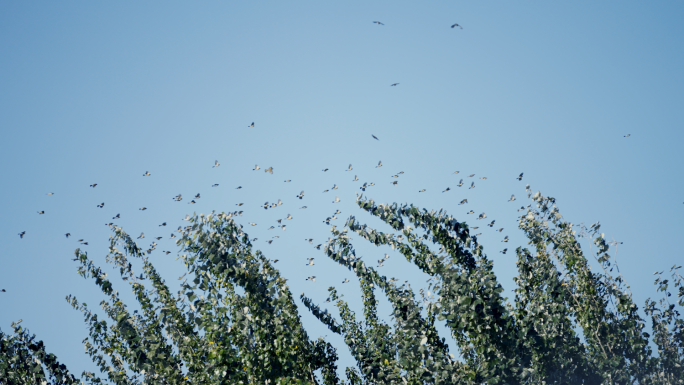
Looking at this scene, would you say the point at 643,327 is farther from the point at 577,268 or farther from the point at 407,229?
the point at 407,229

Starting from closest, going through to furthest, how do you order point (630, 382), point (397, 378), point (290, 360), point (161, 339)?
point (290, 360)
point (397, 378)
point (630, 382)
point (161, 339)

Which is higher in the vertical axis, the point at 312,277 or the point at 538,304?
the point at 312,277

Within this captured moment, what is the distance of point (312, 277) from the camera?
755 inches

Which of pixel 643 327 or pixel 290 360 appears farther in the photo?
pixel 643 327

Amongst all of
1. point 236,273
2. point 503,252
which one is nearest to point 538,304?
point 503,252

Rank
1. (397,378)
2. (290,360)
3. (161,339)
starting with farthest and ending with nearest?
1. (161,339)
2. (397,378)
3. (290,360)

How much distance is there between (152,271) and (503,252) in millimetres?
13864

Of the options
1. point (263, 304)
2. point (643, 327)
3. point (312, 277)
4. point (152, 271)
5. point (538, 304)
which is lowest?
point (643, 327)

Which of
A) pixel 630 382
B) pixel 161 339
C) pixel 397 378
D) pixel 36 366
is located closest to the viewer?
pixel 397 378

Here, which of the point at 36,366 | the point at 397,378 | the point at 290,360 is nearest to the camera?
the point at 290,360

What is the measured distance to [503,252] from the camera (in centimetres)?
1911

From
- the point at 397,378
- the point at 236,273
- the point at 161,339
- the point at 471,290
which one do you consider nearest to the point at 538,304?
the point at 471,290

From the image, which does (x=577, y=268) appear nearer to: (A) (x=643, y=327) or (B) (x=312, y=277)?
(A) (x=643, y=327)

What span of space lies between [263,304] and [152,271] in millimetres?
8537
